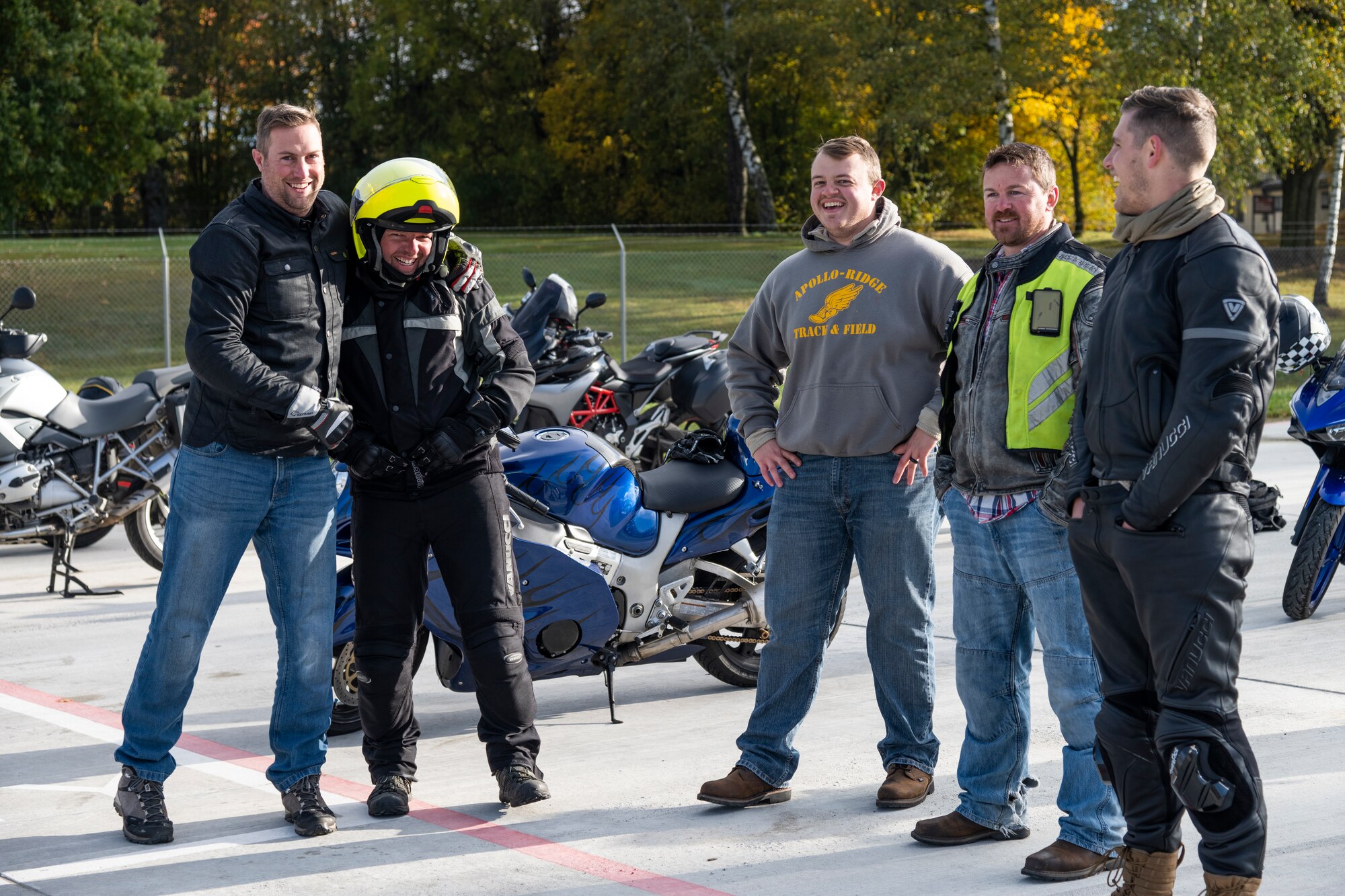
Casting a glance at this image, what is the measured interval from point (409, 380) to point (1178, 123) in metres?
2.40

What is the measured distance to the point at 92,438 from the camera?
8852 mm

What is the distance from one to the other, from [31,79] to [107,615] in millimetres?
29181

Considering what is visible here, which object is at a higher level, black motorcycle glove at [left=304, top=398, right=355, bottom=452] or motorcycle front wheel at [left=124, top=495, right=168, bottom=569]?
black motorcycle glove at [left=304, top=398, right=355, bottom=452]

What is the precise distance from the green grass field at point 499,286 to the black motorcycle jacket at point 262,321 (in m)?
16.4

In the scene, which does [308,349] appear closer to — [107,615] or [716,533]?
[716,533]

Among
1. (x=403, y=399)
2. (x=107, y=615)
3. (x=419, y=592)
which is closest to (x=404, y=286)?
(x=403, y=399)

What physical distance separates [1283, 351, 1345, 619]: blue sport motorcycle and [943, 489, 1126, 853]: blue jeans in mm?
3182

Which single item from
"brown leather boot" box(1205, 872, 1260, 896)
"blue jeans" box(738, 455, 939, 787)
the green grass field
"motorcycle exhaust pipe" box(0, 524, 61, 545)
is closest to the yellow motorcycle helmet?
"blue jeans" box(738, 455, 939, 787)

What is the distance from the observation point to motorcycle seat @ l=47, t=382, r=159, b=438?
28.9ft

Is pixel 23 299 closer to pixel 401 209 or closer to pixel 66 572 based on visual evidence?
pixel 66 572

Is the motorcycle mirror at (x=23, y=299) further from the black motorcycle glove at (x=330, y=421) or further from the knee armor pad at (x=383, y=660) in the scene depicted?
the black motorcycle glove at (x=330, y=421)

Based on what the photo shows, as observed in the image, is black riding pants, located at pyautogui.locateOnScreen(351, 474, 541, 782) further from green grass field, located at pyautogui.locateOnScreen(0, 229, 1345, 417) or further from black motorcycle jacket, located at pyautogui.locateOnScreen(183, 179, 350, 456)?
green grass field, located at pyautogui.locateOnScreen(0, 229, 1345, 417)

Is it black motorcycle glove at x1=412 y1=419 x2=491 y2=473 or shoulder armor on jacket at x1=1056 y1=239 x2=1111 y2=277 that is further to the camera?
black motorcycle glove at x1=412 y1=419 x2=491 y2=473

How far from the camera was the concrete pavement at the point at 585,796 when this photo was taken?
423 cm
